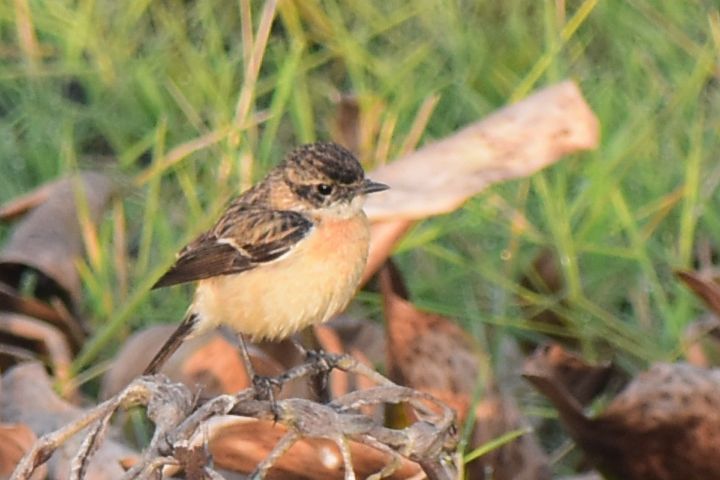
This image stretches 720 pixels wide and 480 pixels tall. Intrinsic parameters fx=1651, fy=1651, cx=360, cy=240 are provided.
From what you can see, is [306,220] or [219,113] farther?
[219,113]

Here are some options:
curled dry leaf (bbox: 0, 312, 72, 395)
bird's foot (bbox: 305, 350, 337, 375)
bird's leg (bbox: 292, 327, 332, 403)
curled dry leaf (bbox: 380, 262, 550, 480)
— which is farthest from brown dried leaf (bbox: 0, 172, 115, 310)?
bird's foot (bbox: 305, 350, 337, 375)

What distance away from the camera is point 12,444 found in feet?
13.7

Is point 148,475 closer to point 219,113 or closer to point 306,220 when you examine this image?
point 306,220

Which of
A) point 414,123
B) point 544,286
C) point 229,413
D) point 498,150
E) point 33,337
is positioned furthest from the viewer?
point 414,123

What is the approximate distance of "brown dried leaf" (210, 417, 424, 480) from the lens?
361 centimetres

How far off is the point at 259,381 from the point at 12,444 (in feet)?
2.12

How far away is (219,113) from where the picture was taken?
251 inches

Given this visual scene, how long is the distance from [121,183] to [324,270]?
1.91 meters

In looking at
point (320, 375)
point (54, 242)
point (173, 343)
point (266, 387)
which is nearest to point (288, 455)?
point (320, 375)

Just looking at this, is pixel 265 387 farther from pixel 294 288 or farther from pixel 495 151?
pixel 495 151

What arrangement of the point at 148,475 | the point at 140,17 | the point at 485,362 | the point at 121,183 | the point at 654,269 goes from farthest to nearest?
the point at 140,17, the point at 121,183, the point at 654,269, the point at 485,362, the point at 148,475

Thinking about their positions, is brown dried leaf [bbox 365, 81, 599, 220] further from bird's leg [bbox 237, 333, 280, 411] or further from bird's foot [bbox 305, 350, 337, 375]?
bird's foot [bbox 305, 350, 337, 375]

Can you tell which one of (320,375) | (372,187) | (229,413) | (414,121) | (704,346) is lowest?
(704,346)

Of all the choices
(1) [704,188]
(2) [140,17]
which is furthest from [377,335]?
(2) [140,17]
